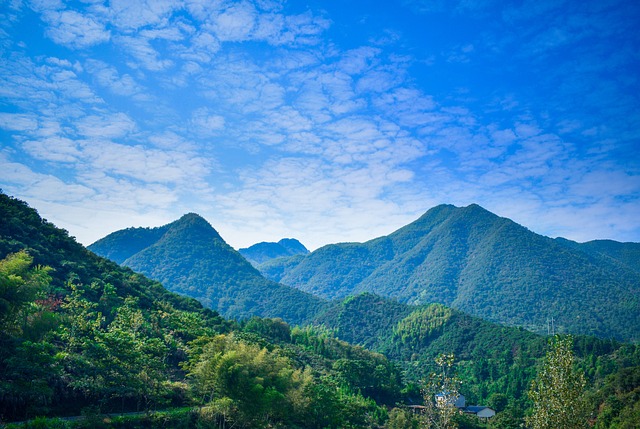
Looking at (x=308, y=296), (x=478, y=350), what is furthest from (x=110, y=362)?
(x=308, y=296)

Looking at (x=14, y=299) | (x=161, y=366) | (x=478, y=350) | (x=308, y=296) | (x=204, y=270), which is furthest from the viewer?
(x=308, y=296)

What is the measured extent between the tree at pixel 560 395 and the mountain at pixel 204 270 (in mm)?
129327

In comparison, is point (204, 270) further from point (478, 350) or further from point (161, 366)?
point (161, 366)

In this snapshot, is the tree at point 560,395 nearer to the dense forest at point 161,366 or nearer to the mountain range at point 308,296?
the dense forest at point 161,366

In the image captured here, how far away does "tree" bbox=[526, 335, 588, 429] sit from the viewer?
15.0m

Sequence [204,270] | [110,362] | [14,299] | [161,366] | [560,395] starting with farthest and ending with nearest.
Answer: [204,270] → [161,366] → [110,362] → [14,299] → [560,395]

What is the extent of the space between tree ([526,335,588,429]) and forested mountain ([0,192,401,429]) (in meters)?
17.7

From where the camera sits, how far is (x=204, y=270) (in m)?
153

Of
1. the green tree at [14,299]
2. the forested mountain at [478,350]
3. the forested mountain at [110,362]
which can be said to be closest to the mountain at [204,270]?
the forested mountain at [478,350]

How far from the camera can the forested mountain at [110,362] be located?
70.8 feet

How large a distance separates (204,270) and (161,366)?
131438 millimetres

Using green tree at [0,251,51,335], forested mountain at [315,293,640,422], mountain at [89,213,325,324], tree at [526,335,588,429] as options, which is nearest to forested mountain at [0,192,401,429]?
green tree at [0,251,51,335]

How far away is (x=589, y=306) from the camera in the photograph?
154 m

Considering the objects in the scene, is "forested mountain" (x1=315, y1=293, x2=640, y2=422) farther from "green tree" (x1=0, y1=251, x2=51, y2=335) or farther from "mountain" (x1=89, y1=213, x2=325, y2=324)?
"green tree" (x1=0, y1=251, x2=51, y2=335)
